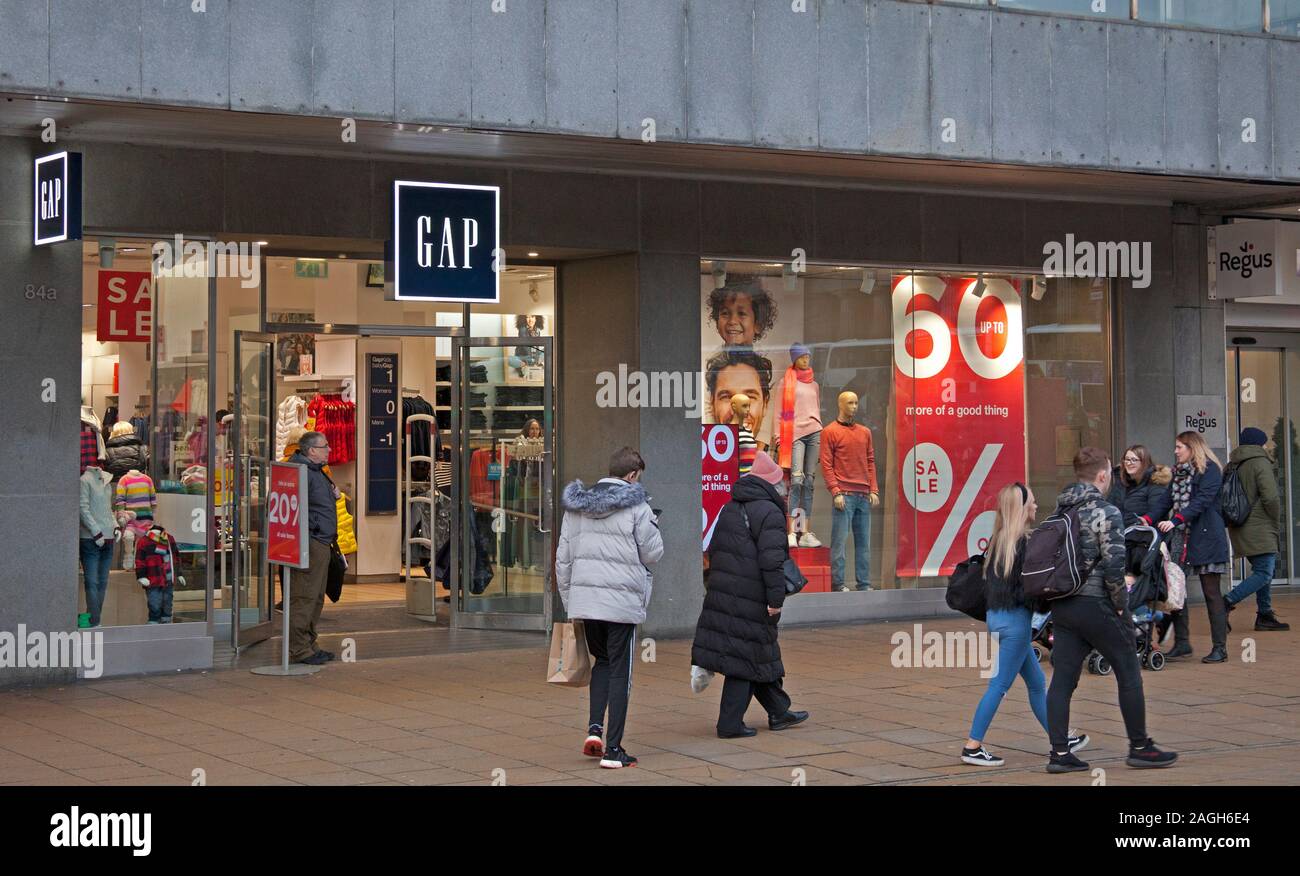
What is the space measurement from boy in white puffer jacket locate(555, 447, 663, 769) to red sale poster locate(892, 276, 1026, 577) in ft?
23.4

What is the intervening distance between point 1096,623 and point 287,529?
255 inches

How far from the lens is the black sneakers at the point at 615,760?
8.41 meters

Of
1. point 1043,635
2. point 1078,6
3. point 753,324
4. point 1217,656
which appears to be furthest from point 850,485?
point 1078,6

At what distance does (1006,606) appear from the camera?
8359 mm

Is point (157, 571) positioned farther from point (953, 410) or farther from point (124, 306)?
point (953, 410)

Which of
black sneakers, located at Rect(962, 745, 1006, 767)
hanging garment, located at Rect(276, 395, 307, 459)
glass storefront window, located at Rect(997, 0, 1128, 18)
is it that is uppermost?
glass storefront window, located at Rect(997, 0, 1128, 18)

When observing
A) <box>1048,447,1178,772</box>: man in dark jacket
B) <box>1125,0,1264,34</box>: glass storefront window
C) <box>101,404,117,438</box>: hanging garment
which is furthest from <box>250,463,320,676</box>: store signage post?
<box>1125,0,1264,34</box>: glass storefront window

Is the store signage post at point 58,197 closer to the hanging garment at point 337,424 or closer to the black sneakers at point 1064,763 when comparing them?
the hanging garment at point 337,424

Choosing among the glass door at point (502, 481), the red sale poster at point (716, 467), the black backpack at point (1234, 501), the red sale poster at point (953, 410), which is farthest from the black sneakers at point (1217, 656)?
the glass door at point (502, 481)

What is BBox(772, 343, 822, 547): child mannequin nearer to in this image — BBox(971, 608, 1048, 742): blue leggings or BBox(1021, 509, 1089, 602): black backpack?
BBox(971, 608, 1048, 742): blue leggings

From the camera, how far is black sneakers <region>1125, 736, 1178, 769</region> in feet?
27.2
